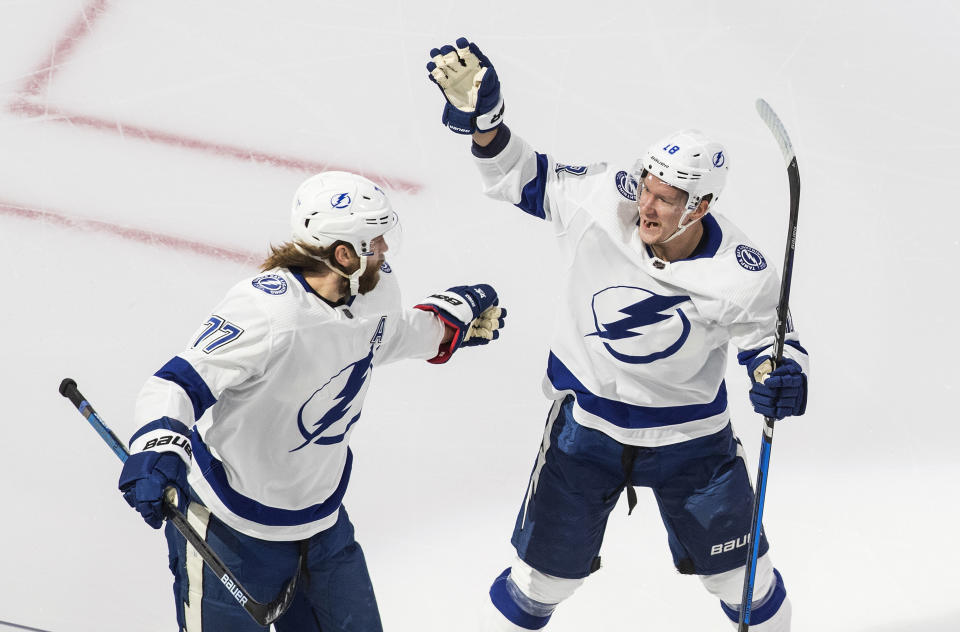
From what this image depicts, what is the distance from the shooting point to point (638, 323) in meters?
3.27

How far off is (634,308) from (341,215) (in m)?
0.85

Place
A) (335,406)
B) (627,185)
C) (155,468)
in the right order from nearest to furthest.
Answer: (155,468) < (335,406) < (627,185)

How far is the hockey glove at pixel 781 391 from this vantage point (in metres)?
3.11

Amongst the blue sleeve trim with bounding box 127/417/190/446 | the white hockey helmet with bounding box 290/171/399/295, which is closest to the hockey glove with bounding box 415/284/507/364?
the white hockey helmet with bounding box 290/171/399/295

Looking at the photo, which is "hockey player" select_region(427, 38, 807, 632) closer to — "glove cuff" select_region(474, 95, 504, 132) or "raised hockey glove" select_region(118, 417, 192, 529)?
"glove cuff" select_region(474, 95, 504, 132)

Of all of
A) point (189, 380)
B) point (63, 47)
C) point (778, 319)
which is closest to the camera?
point (189, 380)

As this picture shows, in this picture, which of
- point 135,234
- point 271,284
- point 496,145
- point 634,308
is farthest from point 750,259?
point 135,234

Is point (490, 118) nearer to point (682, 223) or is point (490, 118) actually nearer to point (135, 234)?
point (682, 223)

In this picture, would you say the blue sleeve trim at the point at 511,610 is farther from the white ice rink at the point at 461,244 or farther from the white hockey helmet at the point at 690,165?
the white hockey helmet at the point at 690,165

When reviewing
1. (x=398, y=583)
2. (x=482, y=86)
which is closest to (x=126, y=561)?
(x=398, y=583)

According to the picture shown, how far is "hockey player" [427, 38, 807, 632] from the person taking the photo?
126 inches

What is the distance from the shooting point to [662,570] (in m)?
4.22

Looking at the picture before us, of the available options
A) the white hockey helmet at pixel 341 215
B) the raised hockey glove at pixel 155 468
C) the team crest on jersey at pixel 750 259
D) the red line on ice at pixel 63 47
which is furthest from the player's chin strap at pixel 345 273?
the red line on ice at pixel 63 47

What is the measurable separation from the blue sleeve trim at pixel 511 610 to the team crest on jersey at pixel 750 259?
1.14 meters
